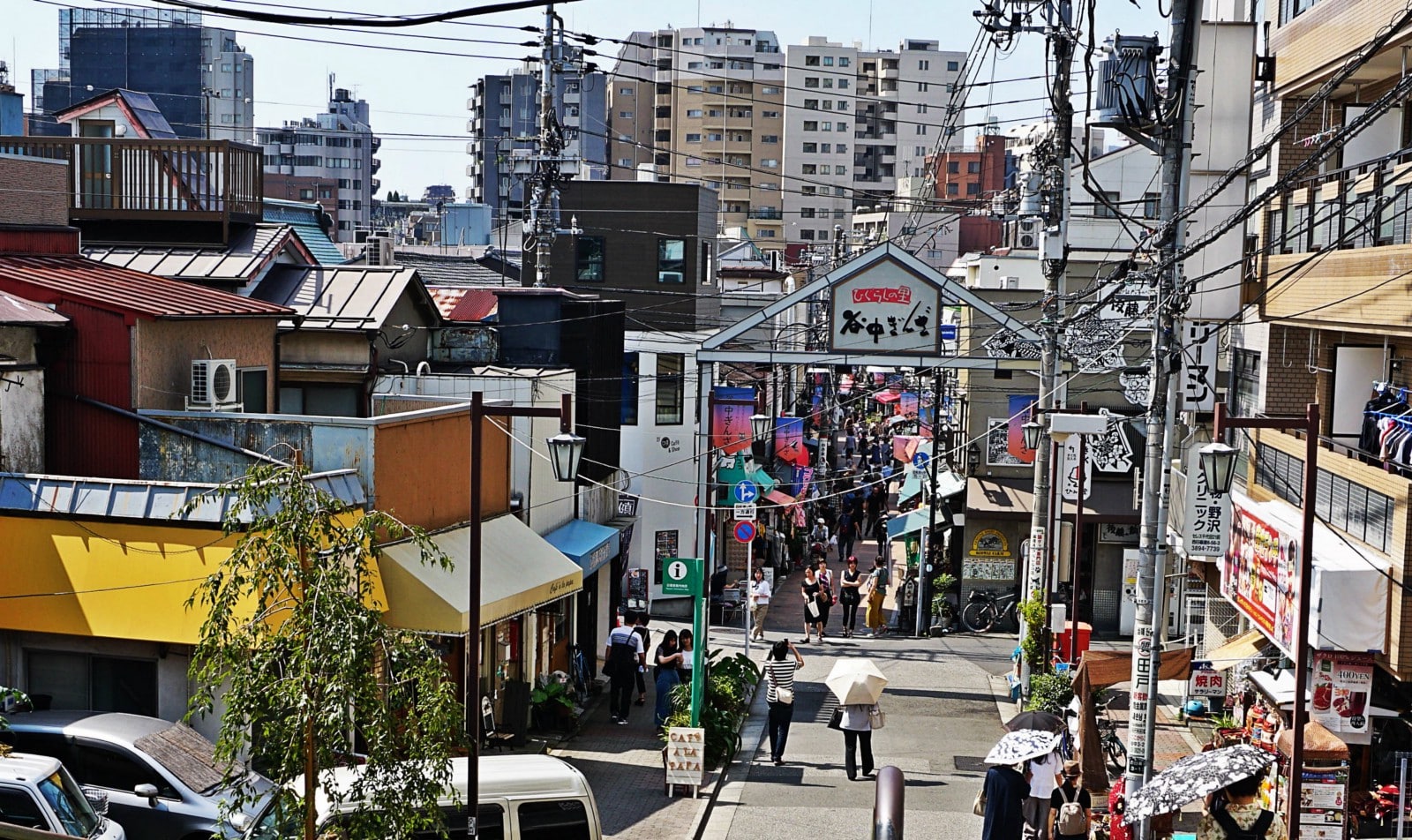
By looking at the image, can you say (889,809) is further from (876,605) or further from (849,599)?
(876,605)

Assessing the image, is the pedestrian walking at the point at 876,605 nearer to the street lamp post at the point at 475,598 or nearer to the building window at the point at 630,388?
the building window at the point at 630,388

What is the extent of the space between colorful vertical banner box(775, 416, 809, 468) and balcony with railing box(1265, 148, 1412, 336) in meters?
21.7

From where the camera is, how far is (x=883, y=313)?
79.1ft

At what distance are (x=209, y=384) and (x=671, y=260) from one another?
91.6 feet

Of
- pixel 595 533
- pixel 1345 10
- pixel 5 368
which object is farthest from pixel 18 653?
pixel 1345 10

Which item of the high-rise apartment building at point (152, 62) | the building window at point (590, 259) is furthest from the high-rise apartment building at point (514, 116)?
the building window at point (590, 259)

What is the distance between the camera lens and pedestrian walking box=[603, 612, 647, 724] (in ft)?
73.4

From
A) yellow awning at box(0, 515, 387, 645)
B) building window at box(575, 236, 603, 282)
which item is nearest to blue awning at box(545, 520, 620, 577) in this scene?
yellow awning at box(0, 515, 387, 645)

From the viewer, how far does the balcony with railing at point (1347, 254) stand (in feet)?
47.8

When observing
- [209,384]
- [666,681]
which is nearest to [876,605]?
[666,681]

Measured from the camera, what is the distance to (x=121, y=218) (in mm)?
26188

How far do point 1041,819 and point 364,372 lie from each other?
1364 centimetres

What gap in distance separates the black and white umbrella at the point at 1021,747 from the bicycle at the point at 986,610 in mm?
20016

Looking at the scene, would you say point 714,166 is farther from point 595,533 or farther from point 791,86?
point 595,533
